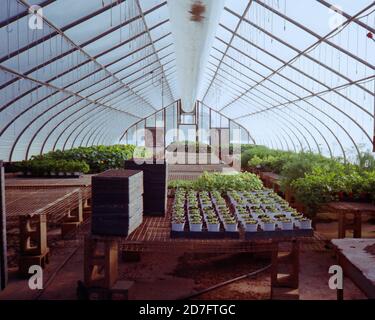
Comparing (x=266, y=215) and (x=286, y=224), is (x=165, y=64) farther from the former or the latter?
(x=286, y=224)

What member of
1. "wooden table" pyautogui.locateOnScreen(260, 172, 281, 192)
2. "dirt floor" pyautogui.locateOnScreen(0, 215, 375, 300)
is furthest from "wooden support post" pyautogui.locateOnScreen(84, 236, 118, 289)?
"wooden table" pyautogui.locateOnScreen(260, 172, 281, 192)

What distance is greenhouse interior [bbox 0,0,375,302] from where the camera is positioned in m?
3.59

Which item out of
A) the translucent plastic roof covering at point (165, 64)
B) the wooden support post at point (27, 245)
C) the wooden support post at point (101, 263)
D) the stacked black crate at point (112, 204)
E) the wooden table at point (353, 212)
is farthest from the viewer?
the translucent plastic roof covering at point (165, 64)

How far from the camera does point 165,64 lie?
1416cm

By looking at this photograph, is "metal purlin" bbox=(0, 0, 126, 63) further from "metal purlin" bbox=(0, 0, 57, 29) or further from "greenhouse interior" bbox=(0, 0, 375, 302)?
"metal purlin" bbox=(0, 0, 57, 29)

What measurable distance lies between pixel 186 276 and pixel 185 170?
582cm

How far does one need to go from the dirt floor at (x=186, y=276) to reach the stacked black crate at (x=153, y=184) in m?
0.80

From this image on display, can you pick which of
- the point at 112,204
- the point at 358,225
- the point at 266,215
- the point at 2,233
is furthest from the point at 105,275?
the point at 358,225

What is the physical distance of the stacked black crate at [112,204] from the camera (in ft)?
11.1

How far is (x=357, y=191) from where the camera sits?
6180 millimetres

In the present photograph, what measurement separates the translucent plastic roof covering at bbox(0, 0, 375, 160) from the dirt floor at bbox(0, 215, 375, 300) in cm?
311

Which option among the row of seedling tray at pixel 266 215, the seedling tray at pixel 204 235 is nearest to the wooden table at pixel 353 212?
the row of seedling tray at pixel 266 215

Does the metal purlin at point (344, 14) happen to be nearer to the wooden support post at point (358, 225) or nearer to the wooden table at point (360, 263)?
the wooden support post at point (358, 225)

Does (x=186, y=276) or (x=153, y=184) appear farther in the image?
(x=186, y=276)
